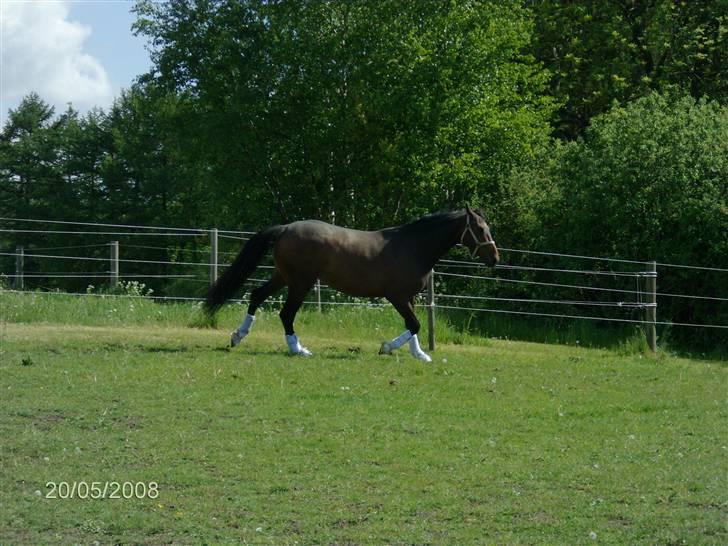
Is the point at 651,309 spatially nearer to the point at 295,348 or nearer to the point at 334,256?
the point at 334,256

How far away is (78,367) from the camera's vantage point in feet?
37.0

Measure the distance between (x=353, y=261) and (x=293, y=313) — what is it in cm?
110

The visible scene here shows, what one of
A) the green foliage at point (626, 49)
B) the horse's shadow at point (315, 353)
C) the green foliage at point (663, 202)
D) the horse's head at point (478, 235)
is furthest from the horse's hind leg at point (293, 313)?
the green foliage at point (626, 49)

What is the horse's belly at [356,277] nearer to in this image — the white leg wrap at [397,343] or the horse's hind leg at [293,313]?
the horse's hind leg at [293,313]

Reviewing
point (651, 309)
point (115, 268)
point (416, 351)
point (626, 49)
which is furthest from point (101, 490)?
point (626, 49)

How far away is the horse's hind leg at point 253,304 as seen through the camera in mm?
13219

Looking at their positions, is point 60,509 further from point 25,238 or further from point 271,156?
point 25,238

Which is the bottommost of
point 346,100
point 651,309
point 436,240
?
point 651,309

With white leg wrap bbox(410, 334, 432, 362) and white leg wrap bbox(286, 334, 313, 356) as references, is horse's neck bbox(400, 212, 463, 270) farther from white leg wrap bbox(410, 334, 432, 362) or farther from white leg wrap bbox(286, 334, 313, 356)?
white leg wrap bbox(286, 334, 313, 356)

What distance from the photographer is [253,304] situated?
13414mm

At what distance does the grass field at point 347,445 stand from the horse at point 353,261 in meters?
0.66

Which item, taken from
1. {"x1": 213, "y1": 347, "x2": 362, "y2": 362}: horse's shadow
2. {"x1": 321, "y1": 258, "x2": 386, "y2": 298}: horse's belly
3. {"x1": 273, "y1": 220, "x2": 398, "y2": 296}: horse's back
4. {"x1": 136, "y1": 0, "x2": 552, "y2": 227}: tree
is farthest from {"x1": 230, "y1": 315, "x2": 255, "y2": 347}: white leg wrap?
{"x1": 136, "y1": 0, "x2": 552, "y2": 227}: tree

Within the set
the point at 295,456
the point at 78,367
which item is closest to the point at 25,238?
the point at 78,367

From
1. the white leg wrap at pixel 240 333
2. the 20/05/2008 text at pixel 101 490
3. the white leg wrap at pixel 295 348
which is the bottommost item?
the 20/05/2008 text at pixel 101 490
